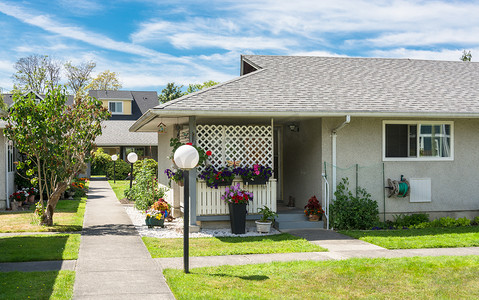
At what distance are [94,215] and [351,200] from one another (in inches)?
287

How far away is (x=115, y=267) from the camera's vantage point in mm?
7496

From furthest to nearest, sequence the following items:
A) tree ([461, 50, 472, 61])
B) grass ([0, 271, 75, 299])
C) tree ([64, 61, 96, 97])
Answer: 1. tree ([64, 61, 96, 97])
2. tree ([461, 50, 472, 61])
3. grass ([0, 271, 75, 299])

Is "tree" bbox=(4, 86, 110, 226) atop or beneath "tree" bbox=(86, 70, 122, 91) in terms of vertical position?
beneath

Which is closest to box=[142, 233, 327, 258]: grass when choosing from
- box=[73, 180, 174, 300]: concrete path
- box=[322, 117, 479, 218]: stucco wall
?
box=[73, 180, 174, 300]: concrete path

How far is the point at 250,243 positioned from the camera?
9.62 m

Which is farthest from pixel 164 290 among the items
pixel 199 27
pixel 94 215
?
pixel 199 27

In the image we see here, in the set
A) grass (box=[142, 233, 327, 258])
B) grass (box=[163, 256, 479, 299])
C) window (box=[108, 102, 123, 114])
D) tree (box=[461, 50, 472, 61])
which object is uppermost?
tree (box=[461, 50, 472, 61])

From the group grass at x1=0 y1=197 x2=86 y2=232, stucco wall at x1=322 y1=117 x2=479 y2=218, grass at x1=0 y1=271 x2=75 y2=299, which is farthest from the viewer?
stucco wall at x1=322 y1=117 x2=479 y2=218

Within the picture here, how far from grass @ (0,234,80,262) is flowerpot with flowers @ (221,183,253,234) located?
323 centimetres

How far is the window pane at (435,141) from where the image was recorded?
1233 centimetres

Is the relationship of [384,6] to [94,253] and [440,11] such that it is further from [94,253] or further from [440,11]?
[94,253]

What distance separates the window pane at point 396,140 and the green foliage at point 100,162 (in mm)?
24563

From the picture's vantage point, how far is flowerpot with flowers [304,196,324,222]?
11.6 m

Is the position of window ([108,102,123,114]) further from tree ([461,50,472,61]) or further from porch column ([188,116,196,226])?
porch column ([188,116,196,226])
